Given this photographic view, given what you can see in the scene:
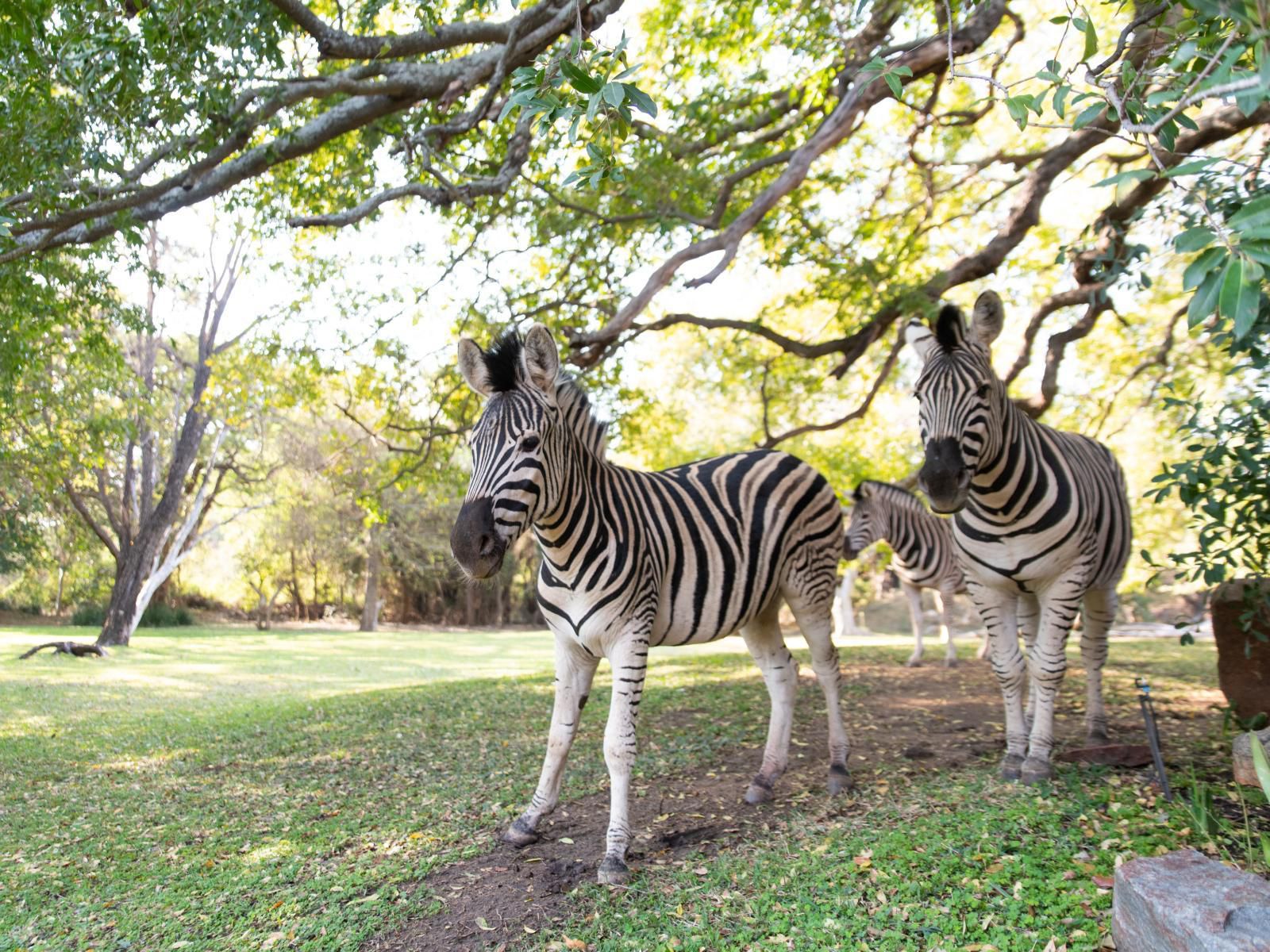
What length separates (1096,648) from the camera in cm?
653

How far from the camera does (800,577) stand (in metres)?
5.77

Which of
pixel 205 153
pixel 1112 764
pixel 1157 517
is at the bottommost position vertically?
pixel 1112 764

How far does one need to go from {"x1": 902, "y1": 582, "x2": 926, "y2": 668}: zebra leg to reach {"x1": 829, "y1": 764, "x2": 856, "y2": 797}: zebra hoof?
6.73 meters

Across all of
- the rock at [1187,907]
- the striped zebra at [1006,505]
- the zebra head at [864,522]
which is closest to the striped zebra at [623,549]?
the striped zebra at [1006,505]

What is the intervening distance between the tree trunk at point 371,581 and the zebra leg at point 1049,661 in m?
28.4

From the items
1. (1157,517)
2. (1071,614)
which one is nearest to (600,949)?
(1071,614)

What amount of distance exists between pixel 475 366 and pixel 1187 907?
12.8ft

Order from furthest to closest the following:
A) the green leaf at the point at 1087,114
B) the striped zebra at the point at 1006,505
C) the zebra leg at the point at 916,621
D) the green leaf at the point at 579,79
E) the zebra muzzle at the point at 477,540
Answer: the zebra leg at the point at 916,621 → the striped zebra at the point at 1006,505 → the zebra muzzle at the point at 477,540 → the green leaf at the point at 579,79 → the green leaf at the point at 1087,114

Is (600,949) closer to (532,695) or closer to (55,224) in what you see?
(55,224)

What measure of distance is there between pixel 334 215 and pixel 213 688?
10.3m

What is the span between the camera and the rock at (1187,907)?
2506 mm

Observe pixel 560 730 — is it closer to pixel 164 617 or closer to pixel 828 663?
pixel 828 663

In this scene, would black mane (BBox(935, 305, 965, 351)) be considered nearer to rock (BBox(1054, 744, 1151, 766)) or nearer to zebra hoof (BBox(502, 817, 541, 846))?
rock (BBox(1054, 744, 1151, 766))

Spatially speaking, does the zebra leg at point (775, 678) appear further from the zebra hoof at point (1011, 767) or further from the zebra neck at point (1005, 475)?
the zebra neck at point (1005, 475)
